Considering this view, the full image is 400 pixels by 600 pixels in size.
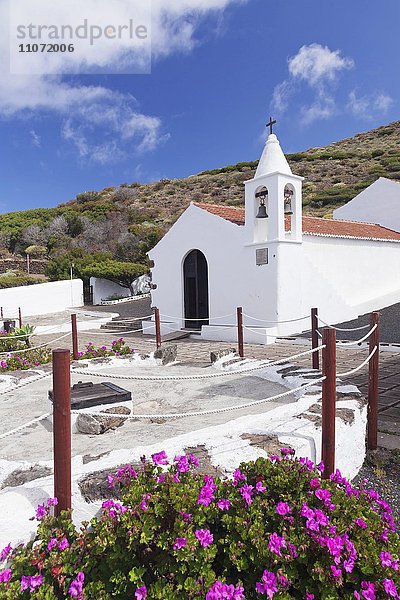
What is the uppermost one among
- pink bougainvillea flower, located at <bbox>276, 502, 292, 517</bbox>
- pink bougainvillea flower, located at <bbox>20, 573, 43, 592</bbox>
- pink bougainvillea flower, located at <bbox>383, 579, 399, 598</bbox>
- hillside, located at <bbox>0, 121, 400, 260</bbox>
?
hillside, located at <bbox>0, 121, 400, 260</bbox>

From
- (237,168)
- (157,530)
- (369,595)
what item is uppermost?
Answer: (237,168)

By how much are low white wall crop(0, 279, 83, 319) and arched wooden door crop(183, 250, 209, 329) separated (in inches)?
437

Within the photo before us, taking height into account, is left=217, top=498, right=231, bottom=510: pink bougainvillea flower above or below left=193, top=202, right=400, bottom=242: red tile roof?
below

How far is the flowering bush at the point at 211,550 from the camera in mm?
1715

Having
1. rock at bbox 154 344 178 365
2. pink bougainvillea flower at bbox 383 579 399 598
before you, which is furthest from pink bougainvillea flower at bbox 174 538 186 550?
rock at bbox 154 344 178 365

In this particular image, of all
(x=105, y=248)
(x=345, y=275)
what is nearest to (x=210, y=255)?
(x=345, y=275)

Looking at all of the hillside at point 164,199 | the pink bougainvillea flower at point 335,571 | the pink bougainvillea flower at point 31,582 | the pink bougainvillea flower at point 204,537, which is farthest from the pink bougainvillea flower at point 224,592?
the hillside at point 164,199

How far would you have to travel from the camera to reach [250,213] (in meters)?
12.0

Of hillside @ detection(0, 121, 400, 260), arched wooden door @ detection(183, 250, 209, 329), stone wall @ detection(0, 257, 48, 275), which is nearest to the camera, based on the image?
arched wooden door @ detection(183, 250, 209, 329)

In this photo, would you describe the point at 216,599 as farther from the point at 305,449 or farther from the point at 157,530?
the point at 305,449

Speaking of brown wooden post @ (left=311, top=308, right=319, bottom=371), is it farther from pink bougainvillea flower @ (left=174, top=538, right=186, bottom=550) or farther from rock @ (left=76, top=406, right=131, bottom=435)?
pink bougainvillea flower @ (left=174, top=538, right=186, bottom=550)

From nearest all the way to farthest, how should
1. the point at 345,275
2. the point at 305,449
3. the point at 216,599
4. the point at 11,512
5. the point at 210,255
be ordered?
the point at 216,599 < the point at 11,512 < the point at 305,449 < the point at 210,255 < the point at 345,275

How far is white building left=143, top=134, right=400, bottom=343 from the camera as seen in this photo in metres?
11.6

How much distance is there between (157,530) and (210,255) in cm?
1142
